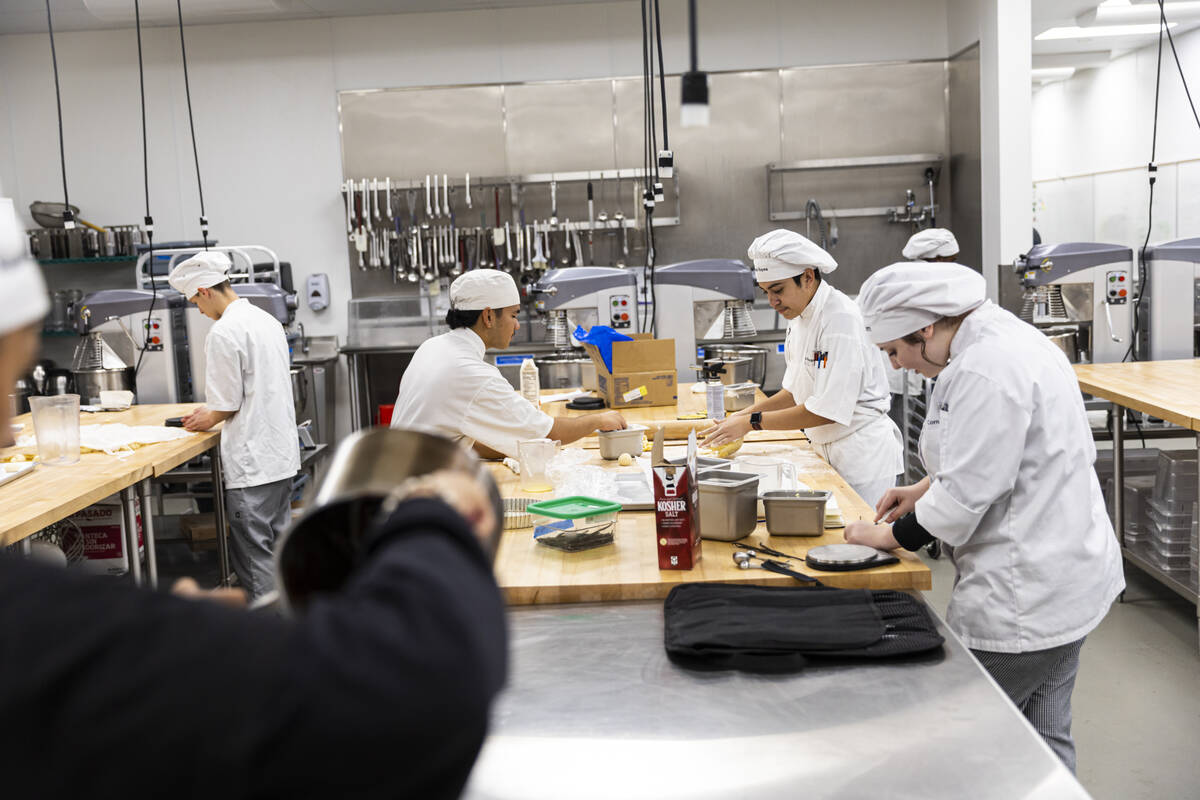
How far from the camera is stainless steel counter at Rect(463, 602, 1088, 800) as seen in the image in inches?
56.0

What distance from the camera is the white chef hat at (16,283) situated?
2.38 ft

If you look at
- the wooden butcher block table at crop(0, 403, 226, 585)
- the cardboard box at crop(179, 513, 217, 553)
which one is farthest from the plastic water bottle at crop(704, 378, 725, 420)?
the cardboard box at crop(179, 513, 217, 553)

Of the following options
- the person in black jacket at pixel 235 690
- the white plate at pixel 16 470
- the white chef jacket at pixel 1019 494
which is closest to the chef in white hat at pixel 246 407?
the white plate at pixel 16 470

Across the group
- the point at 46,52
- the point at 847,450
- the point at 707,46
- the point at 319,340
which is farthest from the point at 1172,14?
the point at 46,52

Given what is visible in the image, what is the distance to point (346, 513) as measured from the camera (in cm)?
86

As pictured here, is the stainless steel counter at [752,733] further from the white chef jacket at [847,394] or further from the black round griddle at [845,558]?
the white chef jacket at [847,394]

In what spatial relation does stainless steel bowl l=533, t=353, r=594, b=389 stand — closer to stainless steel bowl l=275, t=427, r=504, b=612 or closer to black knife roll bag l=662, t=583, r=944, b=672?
black knife roll bag l=662, t=583, r=944, b=672

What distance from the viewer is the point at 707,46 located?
7.88 meters

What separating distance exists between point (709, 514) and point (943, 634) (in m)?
0.63

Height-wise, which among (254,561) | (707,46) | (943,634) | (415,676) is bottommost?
(254,561)

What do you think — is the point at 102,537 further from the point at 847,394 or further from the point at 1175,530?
the point at 1175,530

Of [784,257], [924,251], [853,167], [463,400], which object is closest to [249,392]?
[463,400]

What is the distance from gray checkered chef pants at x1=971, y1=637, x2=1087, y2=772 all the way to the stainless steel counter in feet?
1.15

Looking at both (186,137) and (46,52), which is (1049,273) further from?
(46,52)
